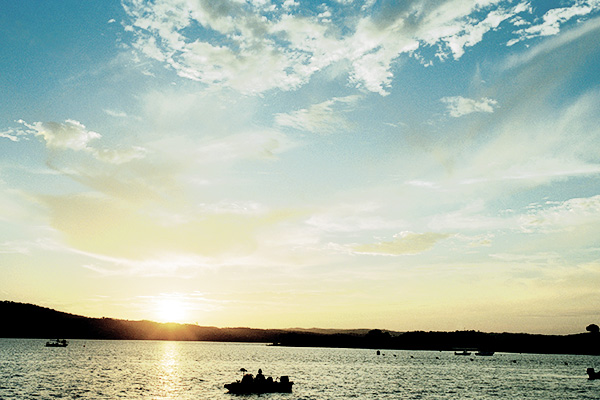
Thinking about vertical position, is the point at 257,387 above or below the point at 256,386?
below

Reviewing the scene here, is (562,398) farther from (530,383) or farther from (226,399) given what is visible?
(226,399)

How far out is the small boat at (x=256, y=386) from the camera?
72.1 meters

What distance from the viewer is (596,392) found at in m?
88.4

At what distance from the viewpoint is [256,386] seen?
2891 inches

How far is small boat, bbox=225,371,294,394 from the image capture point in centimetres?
7212

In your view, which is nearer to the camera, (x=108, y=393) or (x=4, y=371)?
(x=108, y=393)

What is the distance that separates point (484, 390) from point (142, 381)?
231 ft

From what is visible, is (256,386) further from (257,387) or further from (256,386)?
(257,387)

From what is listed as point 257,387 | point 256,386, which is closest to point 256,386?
point 256,386

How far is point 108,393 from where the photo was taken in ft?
242

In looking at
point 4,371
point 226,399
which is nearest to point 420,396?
point 226,399

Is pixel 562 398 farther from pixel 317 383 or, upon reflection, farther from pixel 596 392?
pixel 317 383

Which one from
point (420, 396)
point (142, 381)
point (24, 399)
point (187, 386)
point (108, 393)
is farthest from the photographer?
point (142, 381)

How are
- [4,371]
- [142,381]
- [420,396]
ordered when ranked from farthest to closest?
[4,371] → [142,381] → [420,396]
